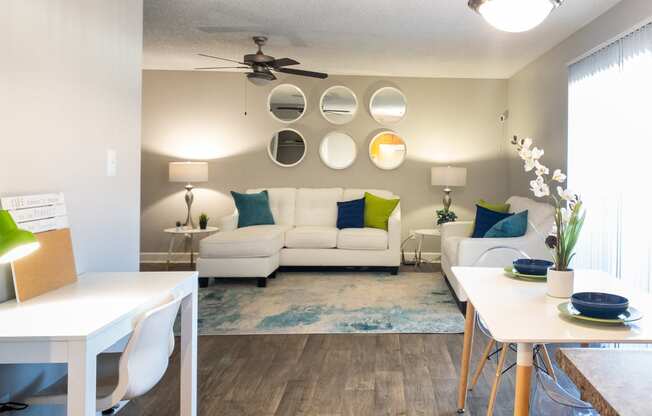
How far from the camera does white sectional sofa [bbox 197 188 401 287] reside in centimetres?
463

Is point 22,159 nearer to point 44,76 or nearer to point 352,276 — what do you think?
point 44,76

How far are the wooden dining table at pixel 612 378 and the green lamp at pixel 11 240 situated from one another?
1.28m

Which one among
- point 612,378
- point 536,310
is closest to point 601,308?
point 536,310

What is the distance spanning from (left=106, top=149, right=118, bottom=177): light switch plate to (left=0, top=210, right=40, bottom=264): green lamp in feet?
3.59

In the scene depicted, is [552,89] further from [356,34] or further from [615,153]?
[356,34]

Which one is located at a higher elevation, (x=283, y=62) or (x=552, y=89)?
(x=283, y=62)

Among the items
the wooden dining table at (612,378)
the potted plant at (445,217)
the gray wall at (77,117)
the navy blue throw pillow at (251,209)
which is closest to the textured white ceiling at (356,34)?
the gray wall at (77,117)

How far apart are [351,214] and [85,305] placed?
Result: 4.18 meters

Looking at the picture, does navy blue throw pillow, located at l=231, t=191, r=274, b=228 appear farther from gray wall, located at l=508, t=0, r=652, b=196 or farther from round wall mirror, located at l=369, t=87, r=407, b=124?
gray wall, located at l=508, t=0, r=652, b=196

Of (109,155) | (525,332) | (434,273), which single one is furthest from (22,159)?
(434,273)

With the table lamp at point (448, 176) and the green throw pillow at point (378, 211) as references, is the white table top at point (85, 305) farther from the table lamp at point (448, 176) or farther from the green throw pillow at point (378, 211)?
the table lamp at point (448, 176)

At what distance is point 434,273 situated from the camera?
210 inches

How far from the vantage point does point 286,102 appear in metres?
6.12

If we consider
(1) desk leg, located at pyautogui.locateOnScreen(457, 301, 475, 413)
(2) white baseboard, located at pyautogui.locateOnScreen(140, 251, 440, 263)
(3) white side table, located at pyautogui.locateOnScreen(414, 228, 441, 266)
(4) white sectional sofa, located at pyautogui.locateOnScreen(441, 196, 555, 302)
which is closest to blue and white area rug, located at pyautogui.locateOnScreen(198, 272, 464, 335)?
(4) white sectional sofa, located at pyautogui.locateOnScreen(441, 196, 555, 302)
